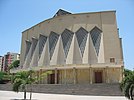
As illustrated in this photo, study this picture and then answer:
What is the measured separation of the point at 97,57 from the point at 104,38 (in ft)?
12.4

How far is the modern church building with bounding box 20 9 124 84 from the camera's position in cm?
3120

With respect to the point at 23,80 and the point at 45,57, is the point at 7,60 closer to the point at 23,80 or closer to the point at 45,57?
the point at 45,57

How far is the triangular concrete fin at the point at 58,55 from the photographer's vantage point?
34719 mm

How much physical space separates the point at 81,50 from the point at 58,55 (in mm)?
4699

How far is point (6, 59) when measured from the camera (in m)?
101

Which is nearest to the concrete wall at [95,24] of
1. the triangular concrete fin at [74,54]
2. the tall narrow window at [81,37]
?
the tall narrow window at [81,37]

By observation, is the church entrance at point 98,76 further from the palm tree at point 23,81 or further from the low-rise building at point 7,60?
the low-rise building at point 7,60

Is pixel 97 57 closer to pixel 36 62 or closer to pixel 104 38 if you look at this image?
pixel 104 38

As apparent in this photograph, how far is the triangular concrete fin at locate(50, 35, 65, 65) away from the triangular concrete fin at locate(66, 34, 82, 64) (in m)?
1.45

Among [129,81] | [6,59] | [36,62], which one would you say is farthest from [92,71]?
[6,59]

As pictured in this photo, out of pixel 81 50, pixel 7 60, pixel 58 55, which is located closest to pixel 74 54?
pixel 81 50

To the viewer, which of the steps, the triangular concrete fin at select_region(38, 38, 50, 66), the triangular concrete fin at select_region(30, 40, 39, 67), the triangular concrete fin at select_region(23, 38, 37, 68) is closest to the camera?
the steps

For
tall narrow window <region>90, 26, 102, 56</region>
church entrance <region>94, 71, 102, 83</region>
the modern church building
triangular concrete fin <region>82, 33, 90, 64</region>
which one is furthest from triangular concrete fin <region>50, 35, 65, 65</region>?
church entrance <region>94, 71, 102, 83</region>

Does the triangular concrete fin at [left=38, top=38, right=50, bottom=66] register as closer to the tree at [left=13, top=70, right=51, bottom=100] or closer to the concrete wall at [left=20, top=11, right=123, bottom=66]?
the concrete wall at [left=20, top=11, right=123, bottom=66]
